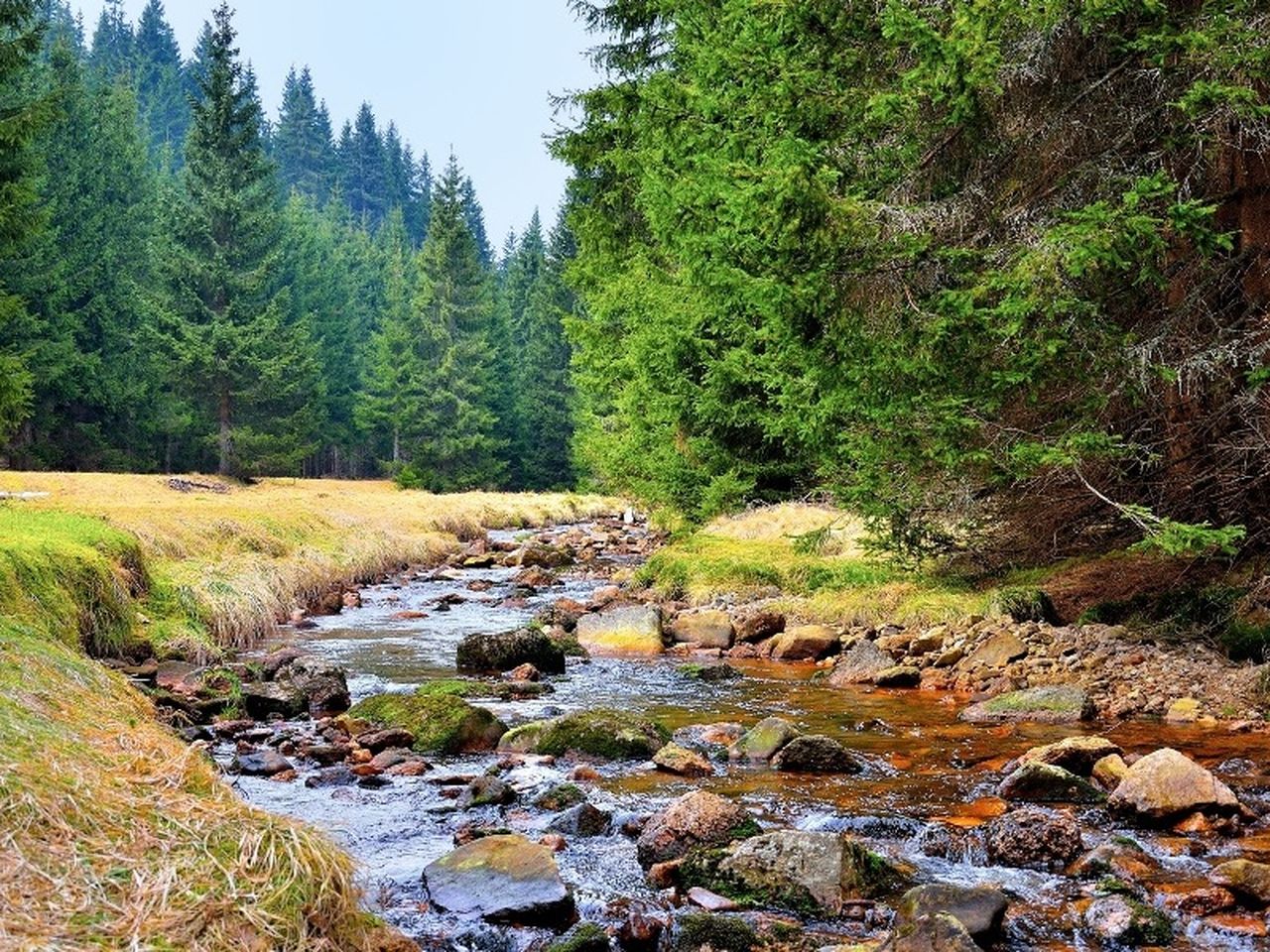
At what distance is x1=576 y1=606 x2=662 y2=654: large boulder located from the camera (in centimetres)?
1370

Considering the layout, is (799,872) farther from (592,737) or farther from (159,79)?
(159,79)

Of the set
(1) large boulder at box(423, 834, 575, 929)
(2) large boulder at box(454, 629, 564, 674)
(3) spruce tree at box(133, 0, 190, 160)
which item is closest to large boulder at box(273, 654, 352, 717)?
(2) large boulder at box(454, 629, 564, 674)

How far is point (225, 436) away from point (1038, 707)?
4021cm

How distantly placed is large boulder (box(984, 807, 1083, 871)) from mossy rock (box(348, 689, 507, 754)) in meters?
4.25

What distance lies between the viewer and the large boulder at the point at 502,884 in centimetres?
502

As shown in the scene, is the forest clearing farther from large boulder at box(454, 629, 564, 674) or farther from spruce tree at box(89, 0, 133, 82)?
spruce tree at box(89, 0, 133, 82)

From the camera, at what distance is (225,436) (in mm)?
43438

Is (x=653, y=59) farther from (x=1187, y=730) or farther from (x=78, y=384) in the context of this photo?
(x=78, y=384)

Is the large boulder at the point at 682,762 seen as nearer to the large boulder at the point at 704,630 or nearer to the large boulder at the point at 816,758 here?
the large boulder at the point at 816,758

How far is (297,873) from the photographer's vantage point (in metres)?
3.87

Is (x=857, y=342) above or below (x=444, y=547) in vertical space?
above

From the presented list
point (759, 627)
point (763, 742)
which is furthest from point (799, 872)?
point (759, 627)

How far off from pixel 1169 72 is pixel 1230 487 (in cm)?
370

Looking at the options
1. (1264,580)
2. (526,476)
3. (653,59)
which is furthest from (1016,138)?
(526,476)
